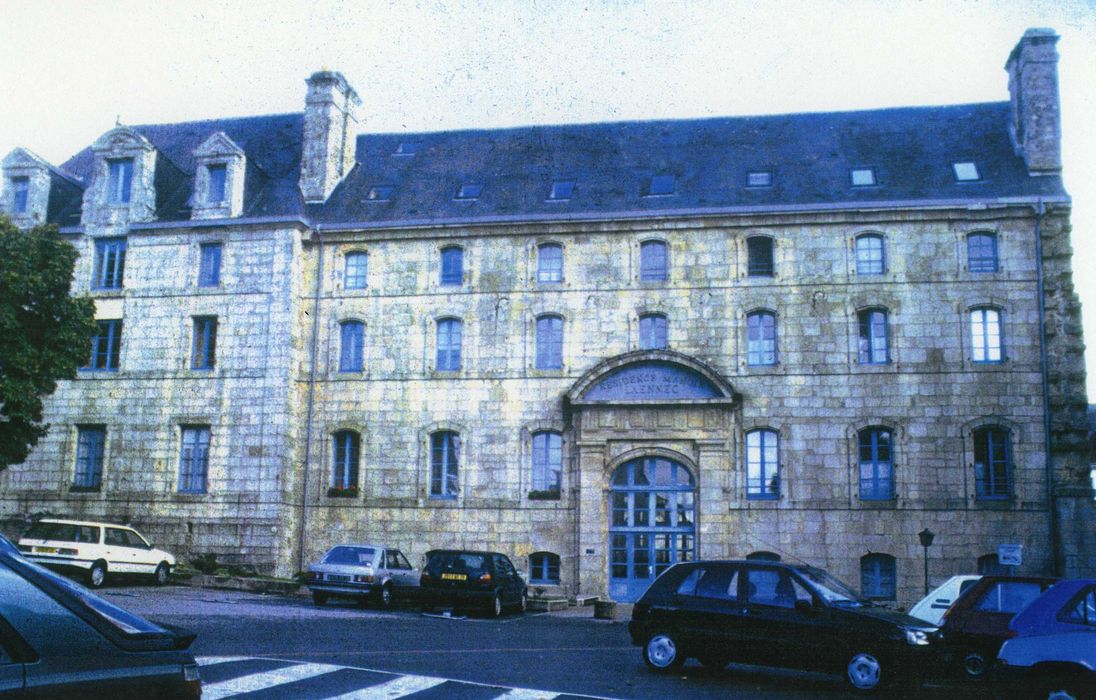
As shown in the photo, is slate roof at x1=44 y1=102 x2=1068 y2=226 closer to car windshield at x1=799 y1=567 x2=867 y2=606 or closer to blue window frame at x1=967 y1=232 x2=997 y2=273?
blue window frame at x1=967 y1=232 x2=997 y2=273

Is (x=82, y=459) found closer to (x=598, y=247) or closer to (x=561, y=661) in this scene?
(x=598, y=247)

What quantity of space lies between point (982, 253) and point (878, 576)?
8.96m

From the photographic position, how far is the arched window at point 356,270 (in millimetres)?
33281

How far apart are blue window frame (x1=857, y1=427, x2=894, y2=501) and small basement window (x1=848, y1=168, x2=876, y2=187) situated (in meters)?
6.98

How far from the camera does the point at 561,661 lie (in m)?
14.9

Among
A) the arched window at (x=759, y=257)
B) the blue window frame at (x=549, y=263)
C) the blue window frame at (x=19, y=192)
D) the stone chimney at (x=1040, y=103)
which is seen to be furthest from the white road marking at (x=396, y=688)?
the blue window frame at (x=19, y=192)

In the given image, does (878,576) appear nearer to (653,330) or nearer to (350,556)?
(653,330)

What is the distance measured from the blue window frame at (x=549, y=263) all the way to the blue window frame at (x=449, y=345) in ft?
8.87

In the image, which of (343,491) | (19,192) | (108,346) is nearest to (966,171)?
(343,491)

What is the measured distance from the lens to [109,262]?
3419 cm

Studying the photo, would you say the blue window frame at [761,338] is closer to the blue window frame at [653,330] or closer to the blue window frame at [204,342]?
the blue window frame at [653,330]

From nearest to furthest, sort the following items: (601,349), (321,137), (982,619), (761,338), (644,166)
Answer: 1. (982,619)
2. (761,338)
3. (601,349)
4. (644,166)
5. (321,137)

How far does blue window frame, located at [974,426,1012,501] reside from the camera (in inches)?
1136

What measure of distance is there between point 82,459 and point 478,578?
1514 cm
